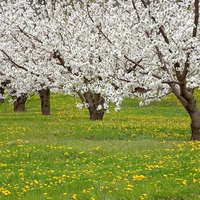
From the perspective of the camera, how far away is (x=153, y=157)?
13.1m

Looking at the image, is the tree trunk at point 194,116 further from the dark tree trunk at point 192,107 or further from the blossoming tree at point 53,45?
the blossoming tree at point 53,45

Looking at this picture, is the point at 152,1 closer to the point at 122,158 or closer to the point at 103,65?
the point at 103,65

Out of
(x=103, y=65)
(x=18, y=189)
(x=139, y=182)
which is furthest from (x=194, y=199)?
(x=103, y=65)

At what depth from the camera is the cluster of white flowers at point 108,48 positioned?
565 inches

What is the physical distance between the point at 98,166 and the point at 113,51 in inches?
175

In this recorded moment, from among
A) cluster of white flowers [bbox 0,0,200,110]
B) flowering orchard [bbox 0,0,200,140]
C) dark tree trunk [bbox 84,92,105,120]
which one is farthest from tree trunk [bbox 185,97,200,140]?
dark tree trunk [bbox 84,92,105,120]

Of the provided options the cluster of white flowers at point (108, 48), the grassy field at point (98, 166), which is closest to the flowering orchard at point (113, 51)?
the cluster of white flowers at point (108, 48)

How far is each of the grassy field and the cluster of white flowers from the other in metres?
2.09

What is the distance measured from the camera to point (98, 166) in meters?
11.9

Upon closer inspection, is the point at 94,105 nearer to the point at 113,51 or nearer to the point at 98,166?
the point at 113,51

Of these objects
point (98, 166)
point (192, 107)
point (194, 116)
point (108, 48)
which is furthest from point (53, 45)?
point (98, 166)

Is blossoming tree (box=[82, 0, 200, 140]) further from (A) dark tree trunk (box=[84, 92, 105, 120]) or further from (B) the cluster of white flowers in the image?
(A) dark tree trunk (box=[84, 92, 105, 120])

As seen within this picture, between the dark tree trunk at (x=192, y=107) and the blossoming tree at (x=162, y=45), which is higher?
the blossoming tree at (x=162, y=45)

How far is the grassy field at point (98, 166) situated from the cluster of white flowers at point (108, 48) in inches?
82.3
